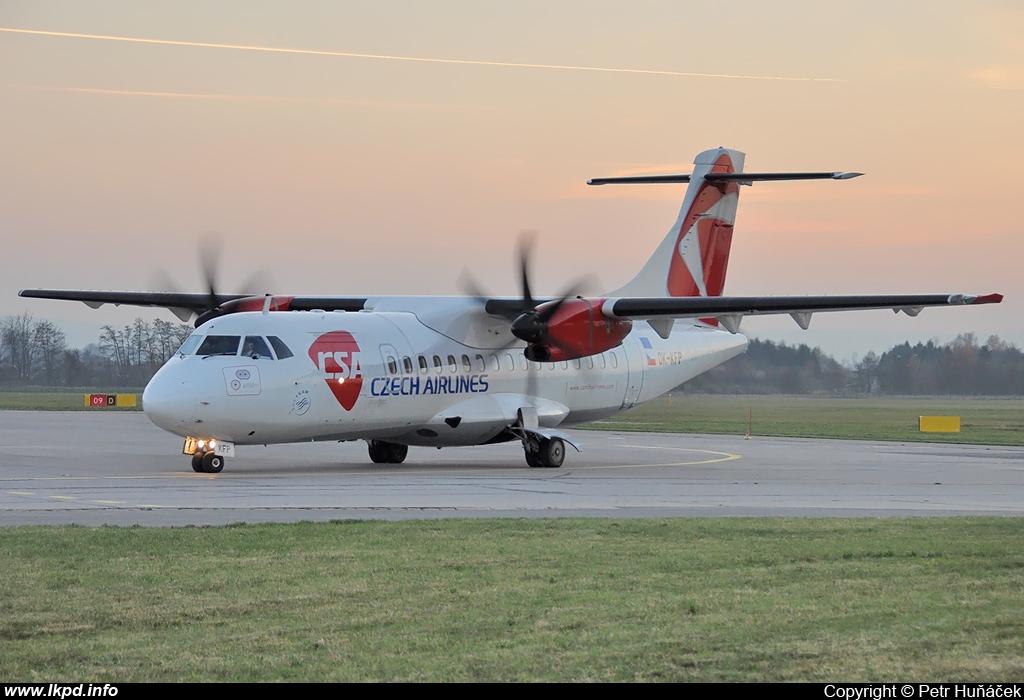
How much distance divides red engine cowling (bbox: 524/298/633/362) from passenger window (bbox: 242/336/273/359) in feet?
17.7

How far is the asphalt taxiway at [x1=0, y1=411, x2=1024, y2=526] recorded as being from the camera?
15.6m

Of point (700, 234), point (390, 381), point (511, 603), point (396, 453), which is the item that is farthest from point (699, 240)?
point (511, 603)

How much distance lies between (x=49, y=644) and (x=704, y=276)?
80.9 feet

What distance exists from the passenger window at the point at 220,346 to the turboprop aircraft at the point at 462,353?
0.02 m

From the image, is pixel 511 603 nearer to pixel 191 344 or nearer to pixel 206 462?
pixel 206 462

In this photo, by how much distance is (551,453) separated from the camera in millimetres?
25750

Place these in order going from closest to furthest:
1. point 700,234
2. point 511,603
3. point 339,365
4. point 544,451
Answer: point 511,603, point 339,365, point 544,451, point 700,234

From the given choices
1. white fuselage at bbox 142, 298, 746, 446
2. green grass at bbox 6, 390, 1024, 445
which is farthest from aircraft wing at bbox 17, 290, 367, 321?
green grass at bbox 6, 390, 1024, 445

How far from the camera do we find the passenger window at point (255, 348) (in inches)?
861

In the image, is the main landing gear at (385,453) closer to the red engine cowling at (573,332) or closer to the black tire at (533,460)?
the black tire at (533,460)

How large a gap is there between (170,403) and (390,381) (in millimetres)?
4544

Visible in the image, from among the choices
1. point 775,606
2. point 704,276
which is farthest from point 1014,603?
point 704,276

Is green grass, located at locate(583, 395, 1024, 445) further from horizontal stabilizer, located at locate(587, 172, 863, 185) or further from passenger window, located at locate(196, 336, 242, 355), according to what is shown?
passenger window, located at locate(196, 336, 242, 355)

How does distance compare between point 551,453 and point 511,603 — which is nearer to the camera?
point 511,603
